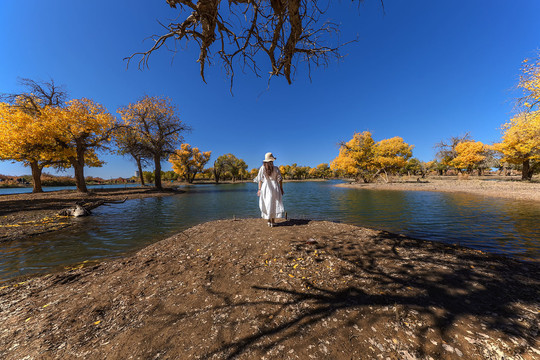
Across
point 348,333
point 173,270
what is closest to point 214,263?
point 173,270

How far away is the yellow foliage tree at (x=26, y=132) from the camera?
15.5 m

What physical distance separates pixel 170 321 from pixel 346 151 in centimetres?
4549

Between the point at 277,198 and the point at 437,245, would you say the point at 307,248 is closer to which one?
the point at 277,198

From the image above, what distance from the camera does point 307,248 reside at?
4.95 metres

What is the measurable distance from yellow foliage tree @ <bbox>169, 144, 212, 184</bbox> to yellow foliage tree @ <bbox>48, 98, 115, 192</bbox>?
102 feet

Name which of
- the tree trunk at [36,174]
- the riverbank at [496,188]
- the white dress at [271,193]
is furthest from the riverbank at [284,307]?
the tree trunk at [36,174]

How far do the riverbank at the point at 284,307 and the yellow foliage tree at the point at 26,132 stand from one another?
2112cm

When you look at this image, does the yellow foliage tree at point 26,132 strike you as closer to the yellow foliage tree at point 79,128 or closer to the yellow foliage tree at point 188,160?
the yellow foliage tree at point 79,128

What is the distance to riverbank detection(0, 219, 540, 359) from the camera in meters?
2.11

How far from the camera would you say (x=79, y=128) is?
58.8ft

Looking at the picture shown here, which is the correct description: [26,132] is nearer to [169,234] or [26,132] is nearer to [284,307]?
[169,234]

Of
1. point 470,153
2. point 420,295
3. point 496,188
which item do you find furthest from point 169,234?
point 470,153

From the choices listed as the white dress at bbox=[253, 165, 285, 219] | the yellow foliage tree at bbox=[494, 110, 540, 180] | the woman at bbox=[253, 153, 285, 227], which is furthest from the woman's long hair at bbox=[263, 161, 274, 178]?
the yellow foliage tree at bbox=[494, 110, 540, 180]

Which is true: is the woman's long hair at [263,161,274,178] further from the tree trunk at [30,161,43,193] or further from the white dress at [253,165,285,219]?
the tree trunk at [30,161,43,193]
